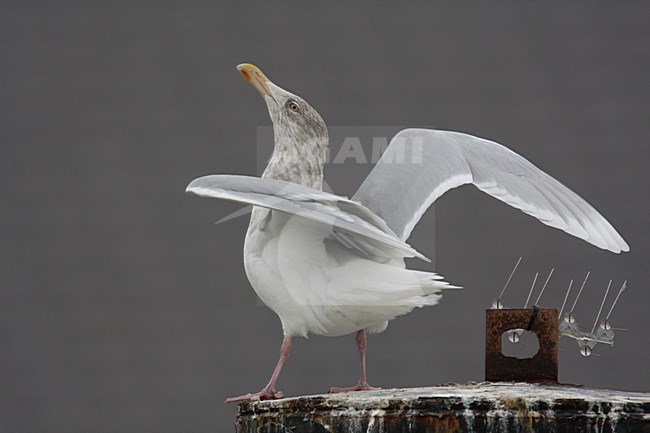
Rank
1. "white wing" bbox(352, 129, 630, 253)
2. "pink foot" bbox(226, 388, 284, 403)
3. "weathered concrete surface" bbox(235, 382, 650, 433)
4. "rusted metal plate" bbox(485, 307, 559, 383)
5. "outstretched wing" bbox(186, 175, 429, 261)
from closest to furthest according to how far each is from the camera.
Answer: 1. "weathered concrete surface" bbox(235, 382, 650, 433)
2. "rusted metal plate" bbox(485, 307, 559, 383)
3. "outstretched wing" bbox(186, 175, 429, 261)
4. "pink foot" bbox(226, 388, 284, 403)
5. "white wing" bbox(352, 129, 630, 253)

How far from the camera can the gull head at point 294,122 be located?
2641 mm

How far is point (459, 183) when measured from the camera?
272cm

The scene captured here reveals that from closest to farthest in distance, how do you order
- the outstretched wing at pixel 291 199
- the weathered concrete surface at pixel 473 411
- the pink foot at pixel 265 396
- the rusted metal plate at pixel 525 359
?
the weathered concrete surface at pixel 473 411
the rusted metal plate at pixel 525 359
the outstretched wing at pixel 291 199
the pink foot at pixel 265 396

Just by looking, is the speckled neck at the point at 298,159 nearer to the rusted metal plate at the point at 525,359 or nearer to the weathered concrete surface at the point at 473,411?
the rusted metal plate at the point at 525,359

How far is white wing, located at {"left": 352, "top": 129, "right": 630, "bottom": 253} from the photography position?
259 centimetres

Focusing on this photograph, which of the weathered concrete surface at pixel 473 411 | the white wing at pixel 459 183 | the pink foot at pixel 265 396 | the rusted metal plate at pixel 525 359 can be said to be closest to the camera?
the weathered concrete surface at pixel 473 411

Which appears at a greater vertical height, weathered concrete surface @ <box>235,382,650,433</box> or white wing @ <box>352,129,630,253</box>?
white wing @ <box>352,129,630,253</box>

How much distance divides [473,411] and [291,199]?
2.49ft

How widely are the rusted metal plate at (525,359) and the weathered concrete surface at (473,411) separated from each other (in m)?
0.13

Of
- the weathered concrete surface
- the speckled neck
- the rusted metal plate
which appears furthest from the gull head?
the weathered concrete surface

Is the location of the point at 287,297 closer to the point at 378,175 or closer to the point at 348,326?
the point at 348,326

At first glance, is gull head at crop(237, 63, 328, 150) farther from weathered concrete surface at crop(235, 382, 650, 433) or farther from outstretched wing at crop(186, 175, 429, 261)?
weathered concrete surface at crop(235, 382, 650, 433)

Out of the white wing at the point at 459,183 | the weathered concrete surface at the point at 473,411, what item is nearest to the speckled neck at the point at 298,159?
the white wing at the point at 459,183

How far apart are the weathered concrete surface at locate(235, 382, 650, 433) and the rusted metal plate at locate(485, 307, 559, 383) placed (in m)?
0.13
